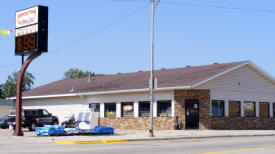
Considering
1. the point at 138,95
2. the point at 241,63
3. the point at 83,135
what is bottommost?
the point at 83,135

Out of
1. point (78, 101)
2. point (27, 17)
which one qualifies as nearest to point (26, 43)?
point (27, 17)

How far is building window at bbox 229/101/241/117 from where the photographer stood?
35.8m

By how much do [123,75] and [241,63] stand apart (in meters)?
13.5

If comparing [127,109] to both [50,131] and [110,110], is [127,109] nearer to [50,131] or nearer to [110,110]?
[110,110]

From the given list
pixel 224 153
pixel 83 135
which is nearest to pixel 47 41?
pixel 83 135

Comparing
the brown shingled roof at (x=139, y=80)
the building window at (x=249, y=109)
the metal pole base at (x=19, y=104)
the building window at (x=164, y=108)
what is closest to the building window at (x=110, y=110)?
the brown shingled roof at (x=139, y=80)

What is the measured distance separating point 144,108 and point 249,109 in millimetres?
9322

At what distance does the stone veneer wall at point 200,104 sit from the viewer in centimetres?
3288

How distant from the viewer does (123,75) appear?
147ft

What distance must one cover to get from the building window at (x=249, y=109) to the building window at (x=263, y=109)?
1.00 meters

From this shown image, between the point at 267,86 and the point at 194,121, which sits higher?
the point at 267,86

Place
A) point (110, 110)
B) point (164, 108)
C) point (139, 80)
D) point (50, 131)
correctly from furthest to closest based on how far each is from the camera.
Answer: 1. point (139, 80)
2. point (110, 110)
3. point (164, 108)
4. point (50, 131)

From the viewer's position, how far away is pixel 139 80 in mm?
38531

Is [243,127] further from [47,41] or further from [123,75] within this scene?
[47,41]
